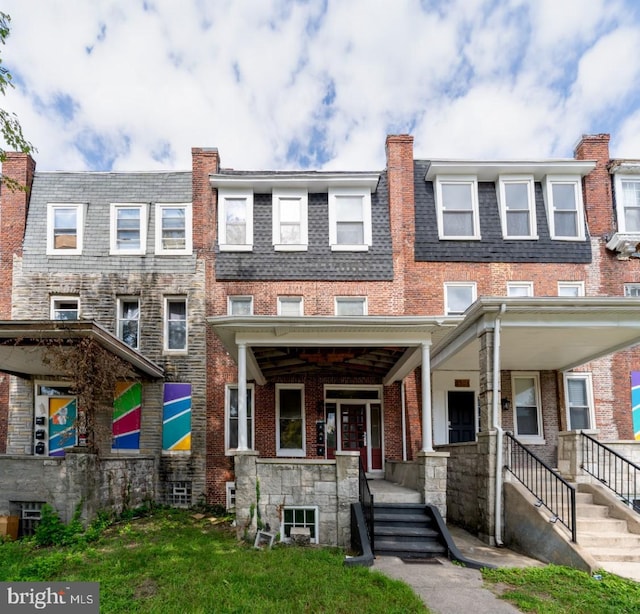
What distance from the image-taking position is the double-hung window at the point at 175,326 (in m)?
15.3

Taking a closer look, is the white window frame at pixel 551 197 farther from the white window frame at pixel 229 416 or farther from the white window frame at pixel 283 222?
the white window frame at pixel 229 416

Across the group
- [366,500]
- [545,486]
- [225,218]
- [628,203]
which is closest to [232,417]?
[225,218]

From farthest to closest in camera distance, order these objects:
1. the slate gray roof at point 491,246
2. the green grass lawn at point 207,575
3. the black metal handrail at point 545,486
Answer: the slate gray roof at point 491,246
the black metal handrail at point 545,486
the green grass lawn at point 207,575

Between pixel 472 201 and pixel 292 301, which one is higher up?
pixel 472 201

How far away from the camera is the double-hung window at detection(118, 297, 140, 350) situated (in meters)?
15.3

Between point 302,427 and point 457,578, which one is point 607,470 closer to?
point 457,578

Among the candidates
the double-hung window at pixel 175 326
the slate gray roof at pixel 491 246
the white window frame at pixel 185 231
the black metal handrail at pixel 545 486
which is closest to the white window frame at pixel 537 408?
the slate gray roof at pixel 491 246

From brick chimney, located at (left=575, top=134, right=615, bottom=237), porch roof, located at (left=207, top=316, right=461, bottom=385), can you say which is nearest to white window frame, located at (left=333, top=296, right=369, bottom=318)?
porch roof, located at (left=207, top=316, right=461, bottom=385)

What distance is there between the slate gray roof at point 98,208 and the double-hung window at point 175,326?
0.99 m

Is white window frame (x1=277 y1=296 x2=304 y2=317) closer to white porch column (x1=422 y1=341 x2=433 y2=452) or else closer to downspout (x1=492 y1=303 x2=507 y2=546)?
white porch column (x1=422 y1=341 x2=433 y2=452)

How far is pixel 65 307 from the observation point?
15398 millimetres

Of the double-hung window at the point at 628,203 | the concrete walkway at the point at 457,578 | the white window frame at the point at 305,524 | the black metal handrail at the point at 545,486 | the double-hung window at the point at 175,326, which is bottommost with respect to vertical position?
the concrete walkway at the point at 457,578

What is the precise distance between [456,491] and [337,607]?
5910 mm

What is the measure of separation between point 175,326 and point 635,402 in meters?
12.8
